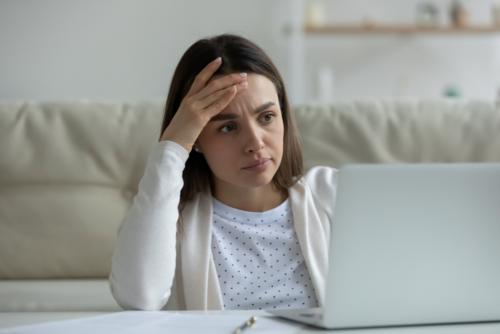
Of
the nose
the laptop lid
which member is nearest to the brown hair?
the nose

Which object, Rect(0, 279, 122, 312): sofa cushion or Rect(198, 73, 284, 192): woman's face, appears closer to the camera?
Rect(198, 73, 284, 192): woman's face

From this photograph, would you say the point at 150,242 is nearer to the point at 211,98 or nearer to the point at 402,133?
the point at 211,98

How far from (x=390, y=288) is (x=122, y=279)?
54 cm

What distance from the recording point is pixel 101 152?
1.51m

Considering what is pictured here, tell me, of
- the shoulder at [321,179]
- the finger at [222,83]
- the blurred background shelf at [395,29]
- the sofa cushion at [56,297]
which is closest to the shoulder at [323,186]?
the shoulder at [321,179]

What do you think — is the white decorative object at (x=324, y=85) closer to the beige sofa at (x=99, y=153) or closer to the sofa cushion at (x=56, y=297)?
the beige sofa at (x=99, y=153)

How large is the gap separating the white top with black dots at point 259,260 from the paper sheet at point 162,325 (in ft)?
1.13

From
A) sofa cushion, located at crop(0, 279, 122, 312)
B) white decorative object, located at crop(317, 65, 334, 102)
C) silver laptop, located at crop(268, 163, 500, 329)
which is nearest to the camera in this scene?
silver laptop, located at crop(268, 163, 500, 329)

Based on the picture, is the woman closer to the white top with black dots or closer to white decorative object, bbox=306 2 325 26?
the white top with black dots

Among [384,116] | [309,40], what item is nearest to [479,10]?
[309,40]

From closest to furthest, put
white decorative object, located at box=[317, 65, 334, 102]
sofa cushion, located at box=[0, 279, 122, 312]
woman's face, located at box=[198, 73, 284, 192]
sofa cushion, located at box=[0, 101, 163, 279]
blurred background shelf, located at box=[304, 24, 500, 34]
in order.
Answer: woman's face, located at box=[198, 73, 284, 192] → sofa cushion, located at box=[0, 279, 122, 312] → sofa cushion, located at box=[0, 101, 163, 279] → white decorative object, located at box=[317, 65, 334, 102] → blurred background shelf, located at box=[304, 24, 500, 34]

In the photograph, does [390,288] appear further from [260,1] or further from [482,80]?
[482,80]

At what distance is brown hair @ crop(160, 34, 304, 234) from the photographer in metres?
1.12

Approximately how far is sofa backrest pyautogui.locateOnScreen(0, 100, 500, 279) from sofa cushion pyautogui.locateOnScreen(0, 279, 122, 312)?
0.23 ft
